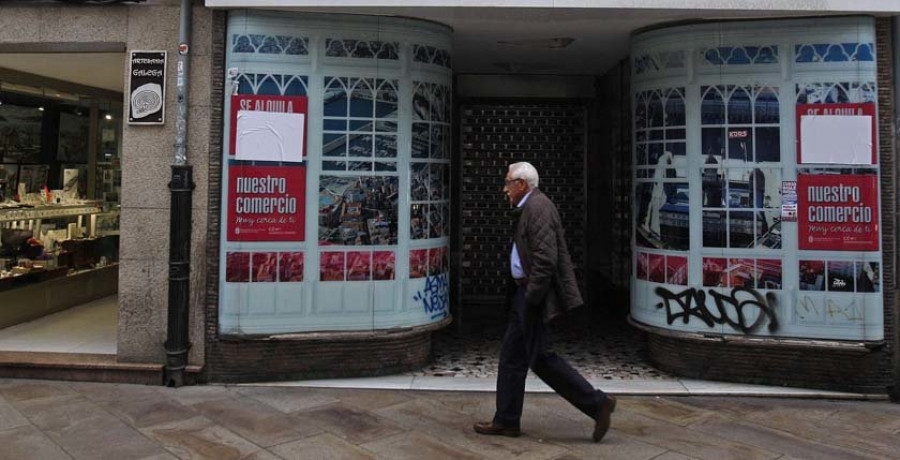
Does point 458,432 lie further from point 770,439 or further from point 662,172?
point 662,172

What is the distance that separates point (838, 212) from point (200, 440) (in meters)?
5.95

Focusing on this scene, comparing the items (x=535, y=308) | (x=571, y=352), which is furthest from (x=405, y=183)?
(x=571, y=352)

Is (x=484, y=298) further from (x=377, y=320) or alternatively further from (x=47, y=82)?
(x=47, y=82)

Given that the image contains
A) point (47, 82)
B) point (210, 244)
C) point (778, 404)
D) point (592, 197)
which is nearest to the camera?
point (778, 404)

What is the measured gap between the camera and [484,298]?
33.8 ft

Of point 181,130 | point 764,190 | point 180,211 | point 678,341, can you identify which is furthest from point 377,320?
point 764,190

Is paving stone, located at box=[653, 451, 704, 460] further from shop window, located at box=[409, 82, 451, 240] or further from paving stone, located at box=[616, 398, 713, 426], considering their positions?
shop window, located at box=[409, 82, 451, 240]

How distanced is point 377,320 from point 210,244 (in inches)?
70.1

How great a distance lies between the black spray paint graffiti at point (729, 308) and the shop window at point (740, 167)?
19.2 inches

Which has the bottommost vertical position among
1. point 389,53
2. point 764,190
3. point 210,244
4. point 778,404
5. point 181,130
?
point 778,404

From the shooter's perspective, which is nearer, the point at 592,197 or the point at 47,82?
the point at 47,82

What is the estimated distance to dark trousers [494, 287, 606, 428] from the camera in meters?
4.61

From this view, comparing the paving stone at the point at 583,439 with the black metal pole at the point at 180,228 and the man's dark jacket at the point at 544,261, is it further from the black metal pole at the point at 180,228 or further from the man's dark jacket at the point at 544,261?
the black metal pole at the point at 180,228

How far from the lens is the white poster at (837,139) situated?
5914 mm
